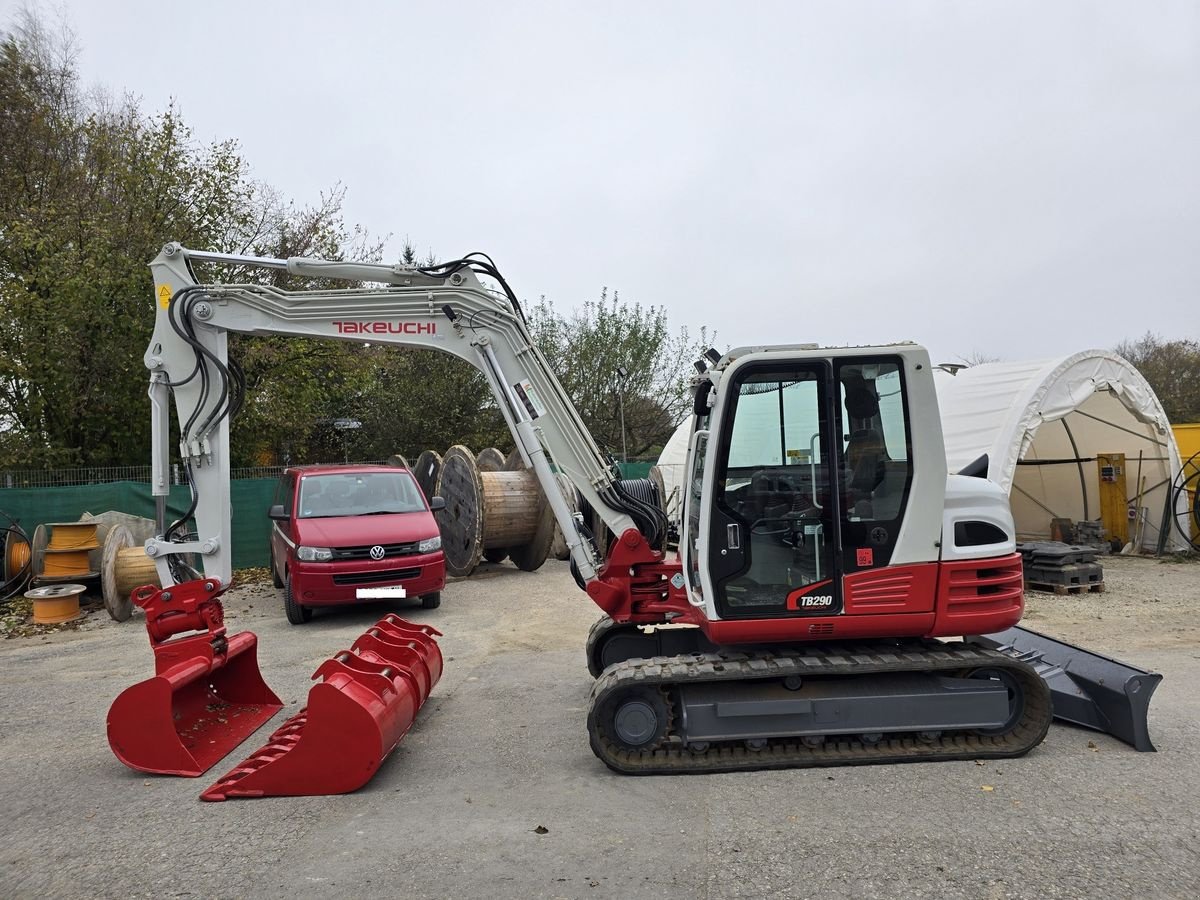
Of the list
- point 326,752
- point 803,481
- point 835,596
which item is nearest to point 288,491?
point 326,752

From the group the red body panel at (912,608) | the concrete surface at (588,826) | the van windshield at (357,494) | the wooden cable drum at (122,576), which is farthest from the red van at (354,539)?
the red body panel at (912,608)

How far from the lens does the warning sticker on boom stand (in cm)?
653

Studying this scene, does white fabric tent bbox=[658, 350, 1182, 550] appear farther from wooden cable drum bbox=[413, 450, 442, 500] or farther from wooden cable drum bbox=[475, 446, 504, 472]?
wooden cable drum bbox=[413, 450, 442, 500]

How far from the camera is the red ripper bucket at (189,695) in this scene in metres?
5.52

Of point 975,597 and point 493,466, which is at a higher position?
point 493,466

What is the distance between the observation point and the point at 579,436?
6559mm

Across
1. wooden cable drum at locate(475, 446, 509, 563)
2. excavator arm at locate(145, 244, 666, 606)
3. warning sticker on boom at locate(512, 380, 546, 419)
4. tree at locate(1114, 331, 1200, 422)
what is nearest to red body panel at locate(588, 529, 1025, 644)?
excavator arm at locate(145, 244, 666, 606)

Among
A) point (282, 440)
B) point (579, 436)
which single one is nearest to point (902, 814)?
point (579, 436)

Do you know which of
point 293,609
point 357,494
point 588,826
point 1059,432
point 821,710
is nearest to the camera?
point 588,826

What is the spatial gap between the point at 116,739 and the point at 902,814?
4.66 m

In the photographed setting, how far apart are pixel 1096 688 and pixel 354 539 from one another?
787 cm

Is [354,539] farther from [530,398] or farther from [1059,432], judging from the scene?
[1059,432]

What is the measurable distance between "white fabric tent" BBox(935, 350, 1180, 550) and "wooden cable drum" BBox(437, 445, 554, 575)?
22.0 ft

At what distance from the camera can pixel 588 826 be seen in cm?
460
